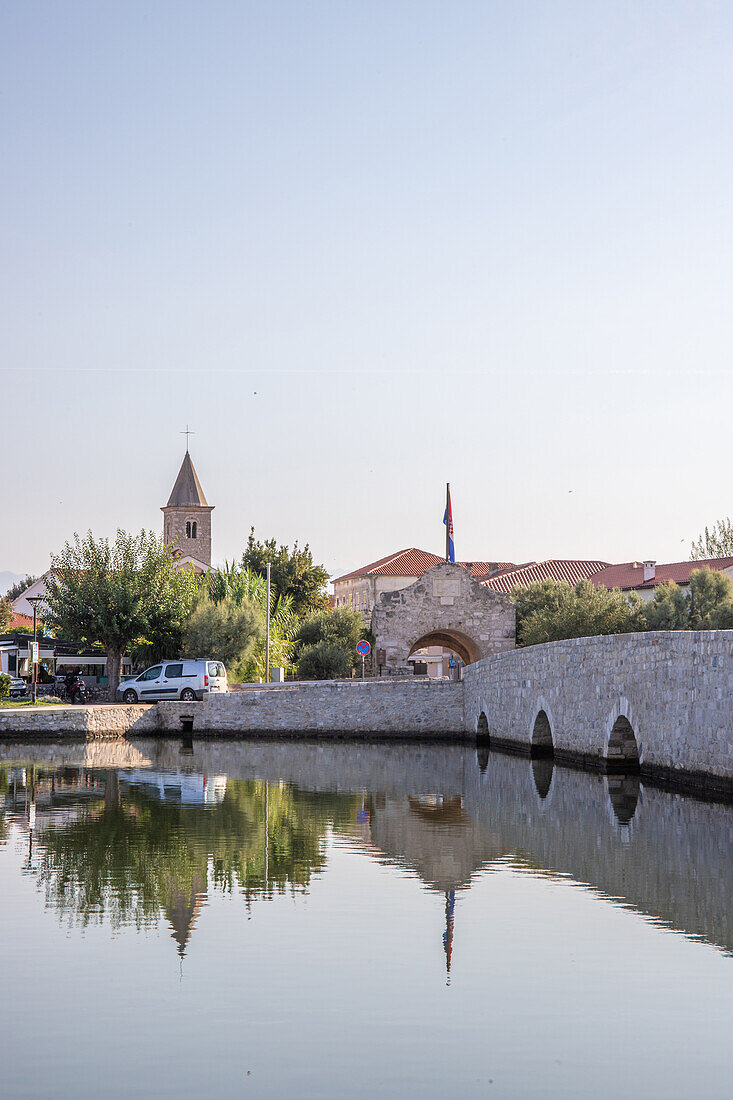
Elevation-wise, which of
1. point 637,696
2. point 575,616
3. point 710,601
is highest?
point 710,601

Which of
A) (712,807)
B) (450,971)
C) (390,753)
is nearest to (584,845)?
(712,807)

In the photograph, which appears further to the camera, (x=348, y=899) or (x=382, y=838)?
(x=382, y=838)

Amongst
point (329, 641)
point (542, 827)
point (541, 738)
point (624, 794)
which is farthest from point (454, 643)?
point (542, 827)

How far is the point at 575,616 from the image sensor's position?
40500mm

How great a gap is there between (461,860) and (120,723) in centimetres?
2049

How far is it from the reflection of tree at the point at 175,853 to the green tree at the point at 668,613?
26283 mm

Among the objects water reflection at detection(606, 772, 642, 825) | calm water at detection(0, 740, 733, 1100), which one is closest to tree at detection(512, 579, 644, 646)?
water reflection at detection(606, 772, 642, 825)

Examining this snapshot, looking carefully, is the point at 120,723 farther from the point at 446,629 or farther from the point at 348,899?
the point at 348,899


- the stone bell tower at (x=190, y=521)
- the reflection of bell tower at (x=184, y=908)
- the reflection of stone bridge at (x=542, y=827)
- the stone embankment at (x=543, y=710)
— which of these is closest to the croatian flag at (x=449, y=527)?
the stone embankment at (x=543, y=710)

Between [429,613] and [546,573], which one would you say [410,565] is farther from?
[429,613]

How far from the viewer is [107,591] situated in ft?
128

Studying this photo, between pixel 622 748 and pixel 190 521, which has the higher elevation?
pixel 190 521

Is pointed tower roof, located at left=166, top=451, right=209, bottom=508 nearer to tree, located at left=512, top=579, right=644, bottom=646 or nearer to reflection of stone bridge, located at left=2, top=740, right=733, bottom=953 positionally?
tree, located at left=512, top=579, right=644, bottom=646

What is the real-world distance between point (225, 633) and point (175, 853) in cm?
2636
